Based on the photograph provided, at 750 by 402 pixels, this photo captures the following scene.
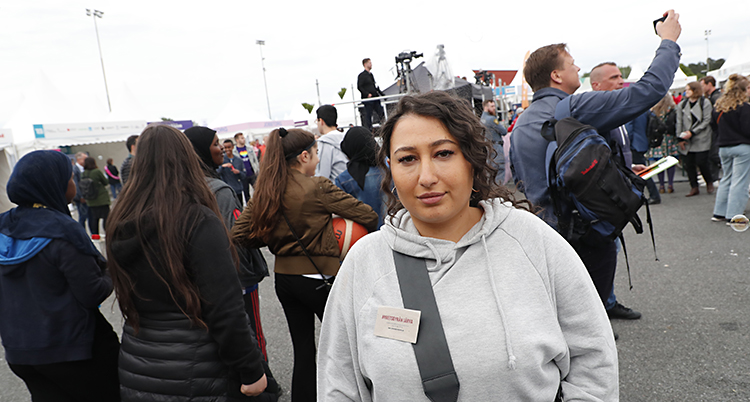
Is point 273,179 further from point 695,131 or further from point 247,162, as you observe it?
point 247,162

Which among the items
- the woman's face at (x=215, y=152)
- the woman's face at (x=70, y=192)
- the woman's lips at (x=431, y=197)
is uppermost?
the woman's face at (x=215, y=152)

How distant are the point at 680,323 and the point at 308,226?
312cm

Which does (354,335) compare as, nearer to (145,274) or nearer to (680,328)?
(145,274)

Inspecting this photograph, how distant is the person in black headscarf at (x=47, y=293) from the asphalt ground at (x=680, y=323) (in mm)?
222

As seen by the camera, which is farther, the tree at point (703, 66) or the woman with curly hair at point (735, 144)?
the tree at point (703, 66)

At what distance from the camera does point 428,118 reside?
1271 mm

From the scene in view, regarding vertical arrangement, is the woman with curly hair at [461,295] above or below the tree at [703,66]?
below

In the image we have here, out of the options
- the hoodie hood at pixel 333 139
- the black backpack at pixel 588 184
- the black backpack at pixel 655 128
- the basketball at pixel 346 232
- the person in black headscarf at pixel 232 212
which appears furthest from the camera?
the black backpack at pixel 655 128

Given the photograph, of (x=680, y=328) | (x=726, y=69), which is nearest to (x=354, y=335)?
Answer: (x=680, y=328)

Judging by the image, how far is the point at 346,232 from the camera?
8.87 ft

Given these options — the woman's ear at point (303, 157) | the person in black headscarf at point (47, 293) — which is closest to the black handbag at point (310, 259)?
the woman's ear at point (303, 157)

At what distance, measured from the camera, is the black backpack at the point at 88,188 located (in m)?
9.09

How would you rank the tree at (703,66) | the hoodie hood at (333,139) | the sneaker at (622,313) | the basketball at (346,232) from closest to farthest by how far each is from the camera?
the basketball at (346,232), the sneaker at (622,313), the hoodie hood at (333,139), the tree at (703,66)

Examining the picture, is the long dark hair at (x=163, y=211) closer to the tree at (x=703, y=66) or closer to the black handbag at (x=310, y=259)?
the black handbag at (x=310, y=259)
